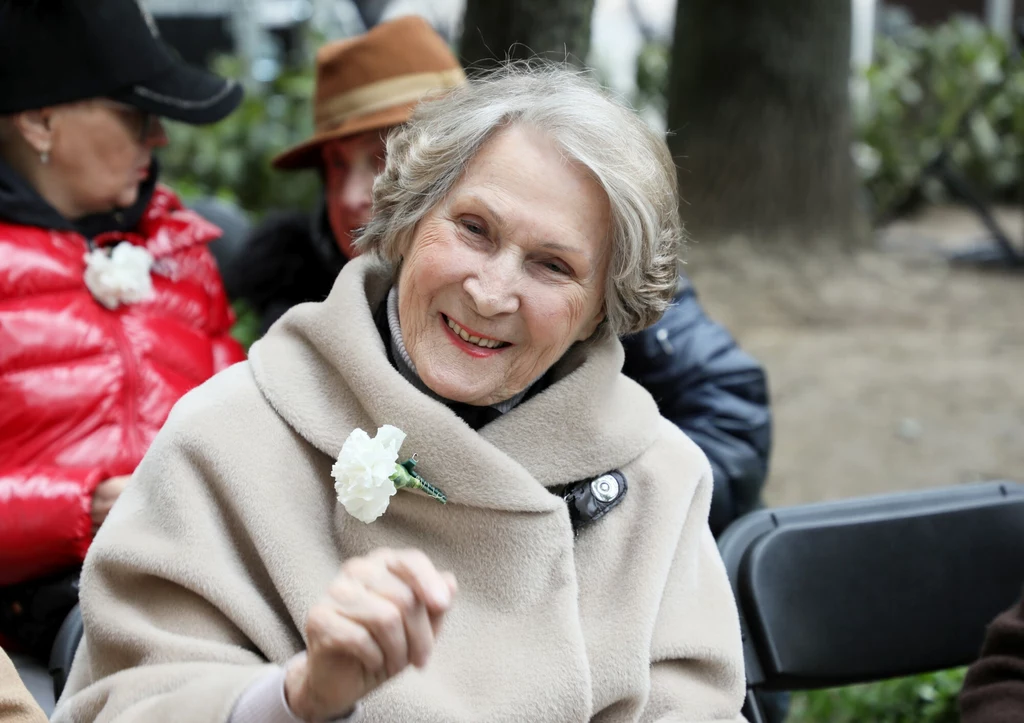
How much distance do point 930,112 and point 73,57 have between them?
1112cm

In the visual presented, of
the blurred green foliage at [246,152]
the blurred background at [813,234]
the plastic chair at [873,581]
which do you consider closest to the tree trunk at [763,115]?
the blurred background at [813,234]

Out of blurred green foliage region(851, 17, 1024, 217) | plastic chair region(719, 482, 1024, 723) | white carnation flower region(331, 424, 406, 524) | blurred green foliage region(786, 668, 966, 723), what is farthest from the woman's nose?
blurred green foliage region(851, 17, 1024, 217)

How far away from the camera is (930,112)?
1240 centimetres

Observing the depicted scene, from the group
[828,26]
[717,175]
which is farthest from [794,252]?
[828,26]

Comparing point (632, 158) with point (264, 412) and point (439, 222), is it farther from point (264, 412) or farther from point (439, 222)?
point (264, 412)

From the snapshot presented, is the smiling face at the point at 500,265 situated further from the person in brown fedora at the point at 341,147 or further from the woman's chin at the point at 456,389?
the person in brown fedora at the point at 341,147

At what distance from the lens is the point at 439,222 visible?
2.01 metres

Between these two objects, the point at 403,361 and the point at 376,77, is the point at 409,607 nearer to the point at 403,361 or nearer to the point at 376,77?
the point at 403,361

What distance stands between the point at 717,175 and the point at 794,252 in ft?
2.30

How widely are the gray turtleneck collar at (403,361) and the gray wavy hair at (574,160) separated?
9 cm

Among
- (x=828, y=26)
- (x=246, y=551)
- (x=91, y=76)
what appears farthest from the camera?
(x=828, y=26)

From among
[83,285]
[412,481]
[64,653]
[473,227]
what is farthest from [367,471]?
[83,285]

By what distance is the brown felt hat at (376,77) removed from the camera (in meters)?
3.23

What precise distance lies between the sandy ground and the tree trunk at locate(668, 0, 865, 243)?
27 cm
